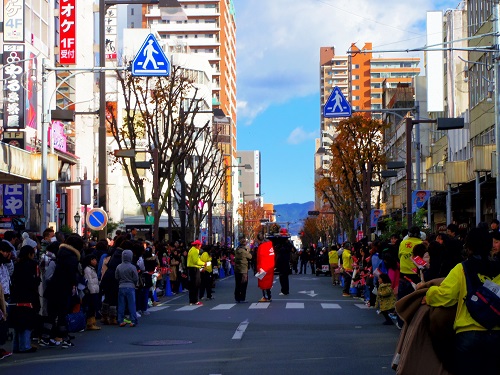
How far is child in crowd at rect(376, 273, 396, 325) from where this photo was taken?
68.9 feet

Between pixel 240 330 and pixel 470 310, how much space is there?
1142 cm

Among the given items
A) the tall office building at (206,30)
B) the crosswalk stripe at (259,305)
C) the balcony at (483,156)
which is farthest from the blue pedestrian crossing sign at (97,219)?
the tall office building at (206,30)

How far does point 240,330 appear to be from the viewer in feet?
62.6

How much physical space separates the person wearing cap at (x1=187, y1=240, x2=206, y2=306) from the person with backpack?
20.6 m

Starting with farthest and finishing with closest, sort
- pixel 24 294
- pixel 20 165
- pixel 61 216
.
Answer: pixel 61 216 → pixel 20 165 → pixel 24 294

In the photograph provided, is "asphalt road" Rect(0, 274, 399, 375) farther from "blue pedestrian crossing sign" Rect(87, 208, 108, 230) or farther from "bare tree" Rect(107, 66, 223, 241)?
"bare tree" Rect(107, 66, 223, 241)

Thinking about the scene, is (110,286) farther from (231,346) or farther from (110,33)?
(110,33)

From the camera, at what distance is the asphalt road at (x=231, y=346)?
13.5 metres

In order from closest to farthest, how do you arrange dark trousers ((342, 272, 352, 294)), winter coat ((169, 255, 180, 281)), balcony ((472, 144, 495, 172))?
dark trousers ((342, 272, 352, 294))
winter coat ((169, 255, 180, 281))
balcony ((472, 144, 495, 172))

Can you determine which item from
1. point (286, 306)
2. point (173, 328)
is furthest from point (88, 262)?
point (286, 306)

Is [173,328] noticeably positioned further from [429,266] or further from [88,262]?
[429,266]

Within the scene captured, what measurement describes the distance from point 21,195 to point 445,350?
146 ft

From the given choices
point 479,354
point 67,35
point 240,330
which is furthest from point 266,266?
point 67,35

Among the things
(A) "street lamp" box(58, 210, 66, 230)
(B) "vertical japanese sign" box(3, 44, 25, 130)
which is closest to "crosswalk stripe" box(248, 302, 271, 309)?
(B) "vertical japanese sign" box(3, 44, 25, 130)
